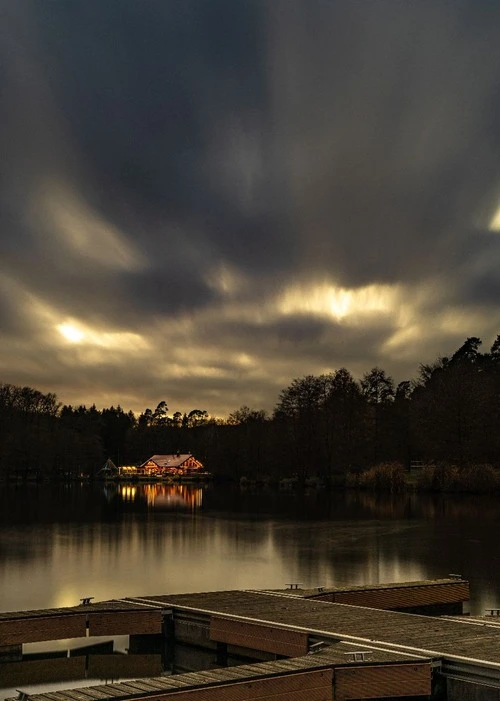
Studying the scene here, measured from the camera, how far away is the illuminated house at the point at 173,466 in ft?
443

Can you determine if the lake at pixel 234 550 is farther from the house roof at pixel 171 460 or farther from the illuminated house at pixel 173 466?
the house roof at pixel 171 460

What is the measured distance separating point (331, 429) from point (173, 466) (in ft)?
185

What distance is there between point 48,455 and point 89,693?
10785cm

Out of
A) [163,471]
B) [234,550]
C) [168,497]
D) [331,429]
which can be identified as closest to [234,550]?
[234,550]

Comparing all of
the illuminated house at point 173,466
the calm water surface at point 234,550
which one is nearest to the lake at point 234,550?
the calm water surface at point 234,550

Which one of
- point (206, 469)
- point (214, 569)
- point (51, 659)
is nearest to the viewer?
point (51, 659)

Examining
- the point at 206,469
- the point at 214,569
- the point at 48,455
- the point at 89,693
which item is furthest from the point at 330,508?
the point at 206,469

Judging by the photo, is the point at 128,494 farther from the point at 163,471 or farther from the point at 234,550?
the point at 163,471

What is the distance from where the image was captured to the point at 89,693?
26.3ft

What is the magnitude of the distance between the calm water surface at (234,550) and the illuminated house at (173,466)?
87767 mm

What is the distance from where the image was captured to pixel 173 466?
137375 mm

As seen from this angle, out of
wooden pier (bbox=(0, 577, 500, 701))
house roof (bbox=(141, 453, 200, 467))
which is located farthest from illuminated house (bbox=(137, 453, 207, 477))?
wooden pier (bbox=(0, 577, 500, 701))

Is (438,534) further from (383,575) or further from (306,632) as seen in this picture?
(306,632)

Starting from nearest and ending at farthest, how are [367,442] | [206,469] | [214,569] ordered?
[214,569], [367,442], [206,469]
